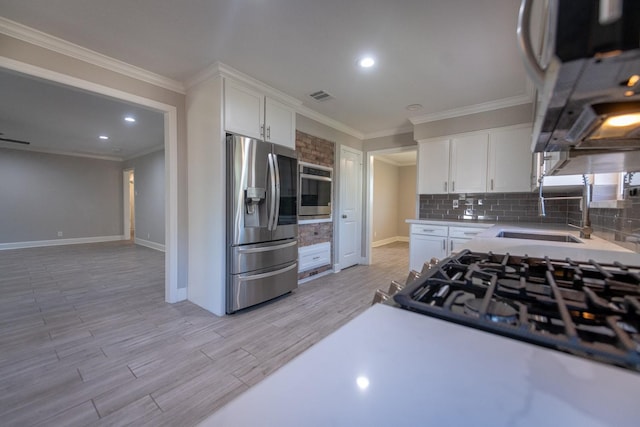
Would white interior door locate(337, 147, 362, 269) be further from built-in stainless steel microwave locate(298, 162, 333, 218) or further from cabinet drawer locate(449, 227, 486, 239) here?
cabinet drawer locate(449, 227, 486, 239)

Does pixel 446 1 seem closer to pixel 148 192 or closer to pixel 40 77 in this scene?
pixel 40 77

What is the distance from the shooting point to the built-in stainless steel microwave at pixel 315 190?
3.66 metres

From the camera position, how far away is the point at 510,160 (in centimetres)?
326

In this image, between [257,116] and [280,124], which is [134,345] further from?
[280,124]

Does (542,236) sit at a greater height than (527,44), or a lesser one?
lesser

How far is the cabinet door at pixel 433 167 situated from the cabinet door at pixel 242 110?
239cm

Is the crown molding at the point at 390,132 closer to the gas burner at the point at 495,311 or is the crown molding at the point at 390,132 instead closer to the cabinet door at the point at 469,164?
the cabinet door at the point at 469,164

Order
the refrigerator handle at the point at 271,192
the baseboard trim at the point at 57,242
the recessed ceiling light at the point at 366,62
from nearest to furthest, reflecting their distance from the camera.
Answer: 1. the recessed ceiling light at the point at 366,62
2. the refrigerator handle at the point at 271,192
3. the baseboard trim at the point at 57,242

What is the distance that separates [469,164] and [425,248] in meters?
1.29

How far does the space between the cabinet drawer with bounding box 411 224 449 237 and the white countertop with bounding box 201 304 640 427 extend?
10.3 ft

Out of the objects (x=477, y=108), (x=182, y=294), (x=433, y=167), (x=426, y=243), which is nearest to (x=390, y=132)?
(x=433, y=167)

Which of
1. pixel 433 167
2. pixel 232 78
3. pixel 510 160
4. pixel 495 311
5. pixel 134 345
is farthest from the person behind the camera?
pixel 433 167

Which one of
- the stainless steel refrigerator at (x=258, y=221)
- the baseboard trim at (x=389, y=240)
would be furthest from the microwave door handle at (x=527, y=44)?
the baseboard trim at (x=389, y=240)

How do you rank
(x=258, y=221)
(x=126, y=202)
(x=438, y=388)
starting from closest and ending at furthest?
(x=438, y=388) → (x=258, y=221) → (x=126, y=202)
